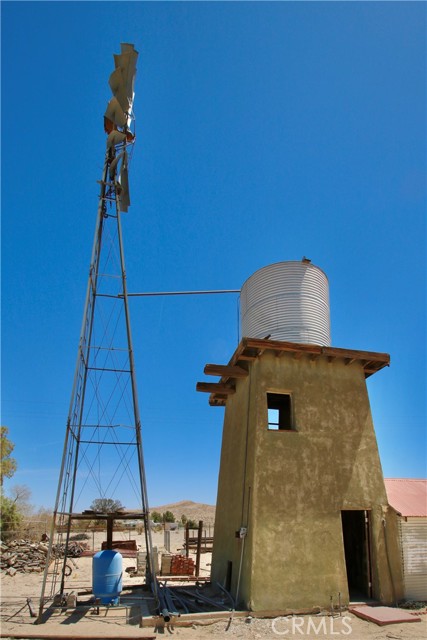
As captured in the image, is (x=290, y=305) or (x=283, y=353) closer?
(x=283, y=353)

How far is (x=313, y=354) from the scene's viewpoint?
15.3m

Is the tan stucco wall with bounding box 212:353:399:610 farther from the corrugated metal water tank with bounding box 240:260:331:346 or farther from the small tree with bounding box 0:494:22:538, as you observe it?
the small tree with bounding box 0:494:22:538

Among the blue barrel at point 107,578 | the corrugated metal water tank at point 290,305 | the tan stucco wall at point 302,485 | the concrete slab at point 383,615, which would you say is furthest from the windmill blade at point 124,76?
the concrete slab at point 383,615

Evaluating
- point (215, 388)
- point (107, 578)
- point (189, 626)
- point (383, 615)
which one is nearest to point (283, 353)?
point (215, 388)

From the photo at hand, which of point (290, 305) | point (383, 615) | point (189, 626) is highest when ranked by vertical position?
point (290, 305)

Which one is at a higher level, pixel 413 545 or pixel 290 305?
pixel 290 305

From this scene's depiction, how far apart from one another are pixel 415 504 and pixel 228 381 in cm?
741

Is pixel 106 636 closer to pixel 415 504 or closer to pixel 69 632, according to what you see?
pixel 69 632

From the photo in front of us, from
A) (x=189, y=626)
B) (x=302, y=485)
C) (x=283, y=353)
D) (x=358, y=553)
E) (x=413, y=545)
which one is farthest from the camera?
(x=358, y=553)

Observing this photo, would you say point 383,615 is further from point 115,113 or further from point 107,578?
point 115,113

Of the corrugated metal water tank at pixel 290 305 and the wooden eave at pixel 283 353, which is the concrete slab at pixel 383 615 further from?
the corrugated metal water tank at pixel 290 305

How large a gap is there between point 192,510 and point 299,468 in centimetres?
6629

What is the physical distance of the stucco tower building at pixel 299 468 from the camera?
12992 millimetres

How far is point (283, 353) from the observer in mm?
15086
